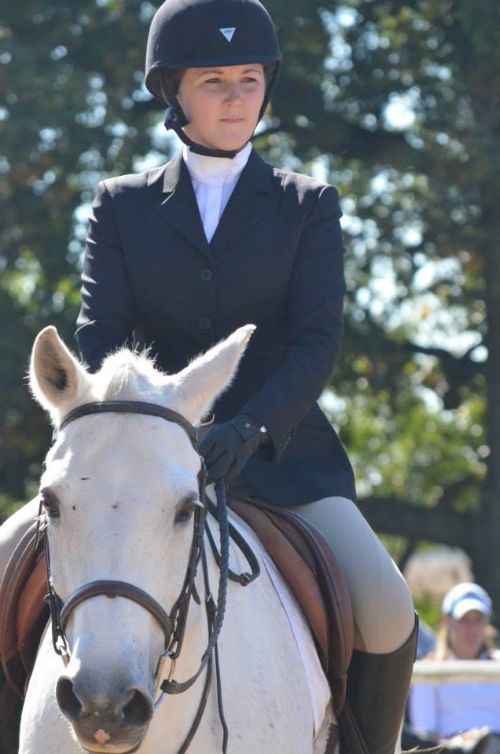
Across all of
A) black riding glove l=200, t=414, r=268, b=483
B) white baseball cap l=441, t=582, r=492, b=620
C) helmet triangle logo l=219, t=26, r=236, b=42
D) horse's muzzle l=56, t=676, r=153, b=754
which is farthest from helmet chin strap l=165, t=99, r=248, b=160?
white baseball cap l=441, t=582, r=492, b=620

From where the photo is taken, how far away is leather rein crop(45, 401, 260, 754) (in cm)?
385

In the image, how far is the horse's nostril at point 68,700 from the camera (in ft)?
12.2

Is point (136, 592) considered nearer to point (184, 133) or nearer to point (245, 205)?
point (245, 205)

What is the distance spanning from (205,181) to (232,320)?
1.87 ft

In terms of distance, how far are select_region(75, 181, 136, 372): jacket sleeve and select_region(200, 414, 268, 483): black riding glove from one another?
2.36 feet

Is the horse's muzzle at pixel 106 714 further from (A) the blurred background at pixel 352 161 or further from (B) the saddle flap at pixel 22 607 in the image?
(A) the blurred background at pixel 352 161

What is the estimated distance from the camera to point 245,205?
17.8 feet

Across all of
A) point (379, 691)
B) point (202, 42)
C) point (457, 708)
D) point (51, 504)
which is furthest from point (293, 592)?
point (457, 708)

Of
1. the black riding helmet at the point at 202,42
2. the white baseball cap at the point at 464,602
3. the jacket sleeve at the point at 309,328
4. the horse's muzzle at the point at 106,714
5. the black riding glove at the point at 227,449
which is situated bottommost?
the white baseball cap at the point at 464,602

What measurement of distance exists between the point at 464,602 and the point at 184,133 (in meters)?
6.27

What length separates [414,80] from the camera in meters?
17.6

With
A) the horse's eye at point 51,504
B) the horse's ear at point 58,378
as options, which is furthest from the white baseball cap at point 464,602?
the horse's eye at point 51,504

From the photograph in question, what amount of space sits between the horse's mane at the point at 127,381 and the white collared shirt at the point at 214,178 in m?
1.20

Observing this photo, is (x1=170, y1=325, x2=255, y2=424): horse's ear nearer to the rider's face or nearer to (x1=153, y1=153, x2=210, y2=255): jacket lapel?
(x1=153, y1=153, x2=210, y2=255): jacket lapel
